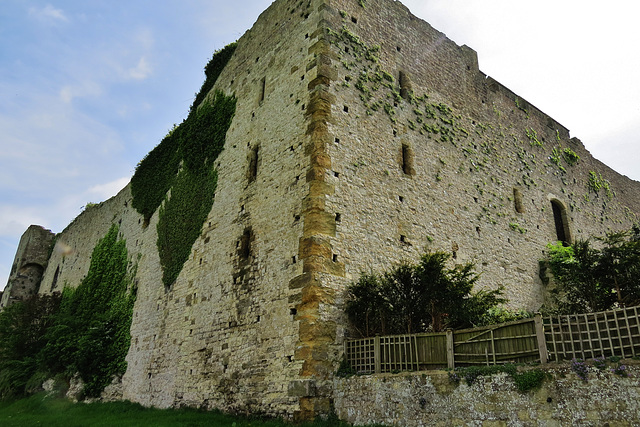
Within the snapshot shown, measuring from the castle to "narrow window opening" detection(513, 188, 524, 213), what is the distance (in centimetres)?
5

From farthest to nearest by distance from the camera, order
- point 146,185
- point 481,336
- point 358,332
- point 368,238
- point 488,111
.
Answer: point 146,185
point 488,111
point 368,238
point 358,332
point 481,336

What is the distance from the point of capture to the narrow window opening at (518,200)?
15539 mm

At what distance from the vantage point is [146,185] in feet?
62.2

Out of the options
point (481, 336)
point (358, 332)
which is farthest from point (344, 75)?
point (481, 336)

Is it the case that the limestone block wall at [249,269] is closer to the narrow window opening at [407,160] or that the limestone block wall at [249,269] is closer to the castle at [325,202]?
the castle at [325,202]

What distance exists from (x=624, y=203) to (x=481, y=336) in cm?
1730

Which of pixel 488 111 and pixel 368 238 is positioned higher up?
pixel 488 111

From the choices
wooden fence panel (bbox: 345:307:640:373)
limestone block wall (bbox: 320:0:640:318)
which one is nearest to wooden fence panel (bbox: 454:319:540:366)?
wooden fence panel (bbox: 345:307:640:373)

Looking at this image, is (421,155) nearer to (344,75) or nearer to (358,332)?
(344,75)

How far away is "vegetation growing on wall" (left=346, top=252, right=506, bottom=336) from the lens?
9.25 m

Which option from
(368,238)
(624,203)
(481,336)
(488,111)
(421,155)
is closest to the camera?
(481,336)

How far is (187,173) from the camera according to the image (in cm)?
1592

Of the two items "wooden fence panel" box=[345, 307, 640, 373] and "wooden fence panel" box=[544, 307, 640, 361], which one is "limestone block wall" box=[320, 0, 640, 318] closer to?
"wooden fence panel" box=[345, 307, 640, 373]

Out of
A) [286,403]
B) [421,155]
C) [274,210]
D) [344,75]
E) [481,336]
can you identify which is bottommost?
[286,403]
